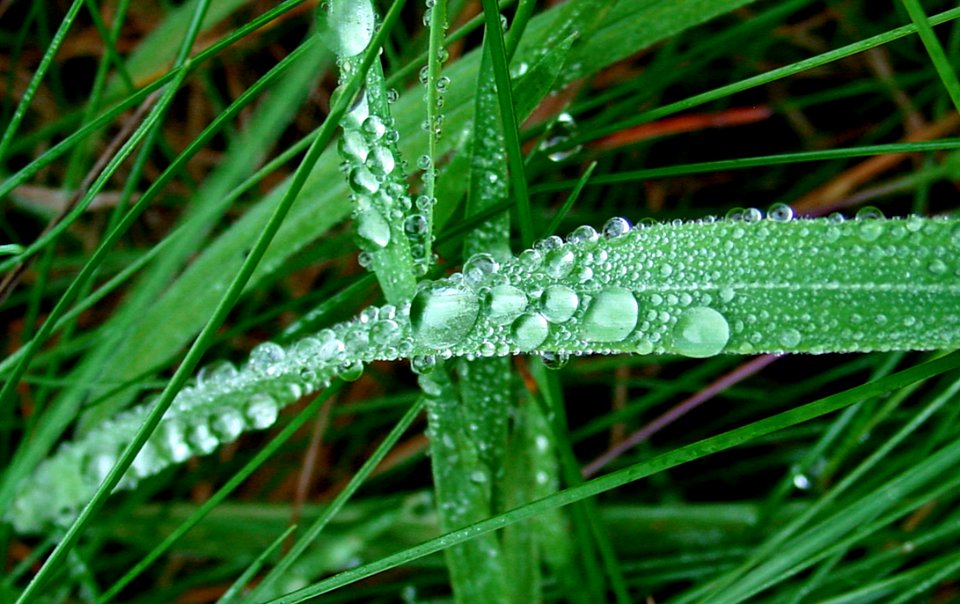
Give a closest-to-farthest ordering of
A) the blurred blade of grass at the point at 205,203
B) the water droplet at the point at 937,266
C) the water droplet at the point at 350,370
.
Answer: the water droplet at the point at 937,266, the water droplet at the point at 350,370, the blurred blade of grass at the point at 205,203

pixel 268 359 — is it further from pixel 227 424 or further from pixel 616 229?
pixel 616 229

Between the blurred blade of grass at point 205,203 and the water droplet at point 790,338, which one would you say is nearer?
the water droplet at point 790,338

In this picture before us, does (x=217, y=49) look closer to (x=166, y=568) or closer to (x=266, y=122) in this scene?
(x=266, y=122)

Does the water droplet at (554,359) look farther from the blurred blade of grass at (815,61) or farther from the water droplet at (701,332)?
the blurred blade of grass at (815,61)

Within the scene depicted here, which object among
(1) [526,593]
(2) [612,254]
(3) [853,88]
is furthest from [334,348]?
(3) [853,88]

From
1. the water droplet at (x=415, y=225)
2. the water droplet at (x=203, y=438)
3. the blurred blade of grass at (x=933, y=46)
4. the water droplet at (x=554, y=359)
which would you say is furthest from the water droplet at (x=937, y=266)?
the water droplet at (x=203, y=438)

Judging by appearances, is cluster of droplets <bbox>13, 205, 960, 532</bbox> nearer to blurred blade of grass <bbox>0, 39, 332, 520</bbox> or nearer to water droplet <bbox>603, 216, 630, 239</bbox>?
water droplet <bbox>603, 216, 630, 239</bbox>

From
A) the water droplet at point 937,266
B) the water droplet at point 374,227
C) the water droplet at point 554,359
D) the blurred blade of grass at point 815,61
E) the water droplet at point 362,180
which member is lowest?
the water droplet at point 937,266
